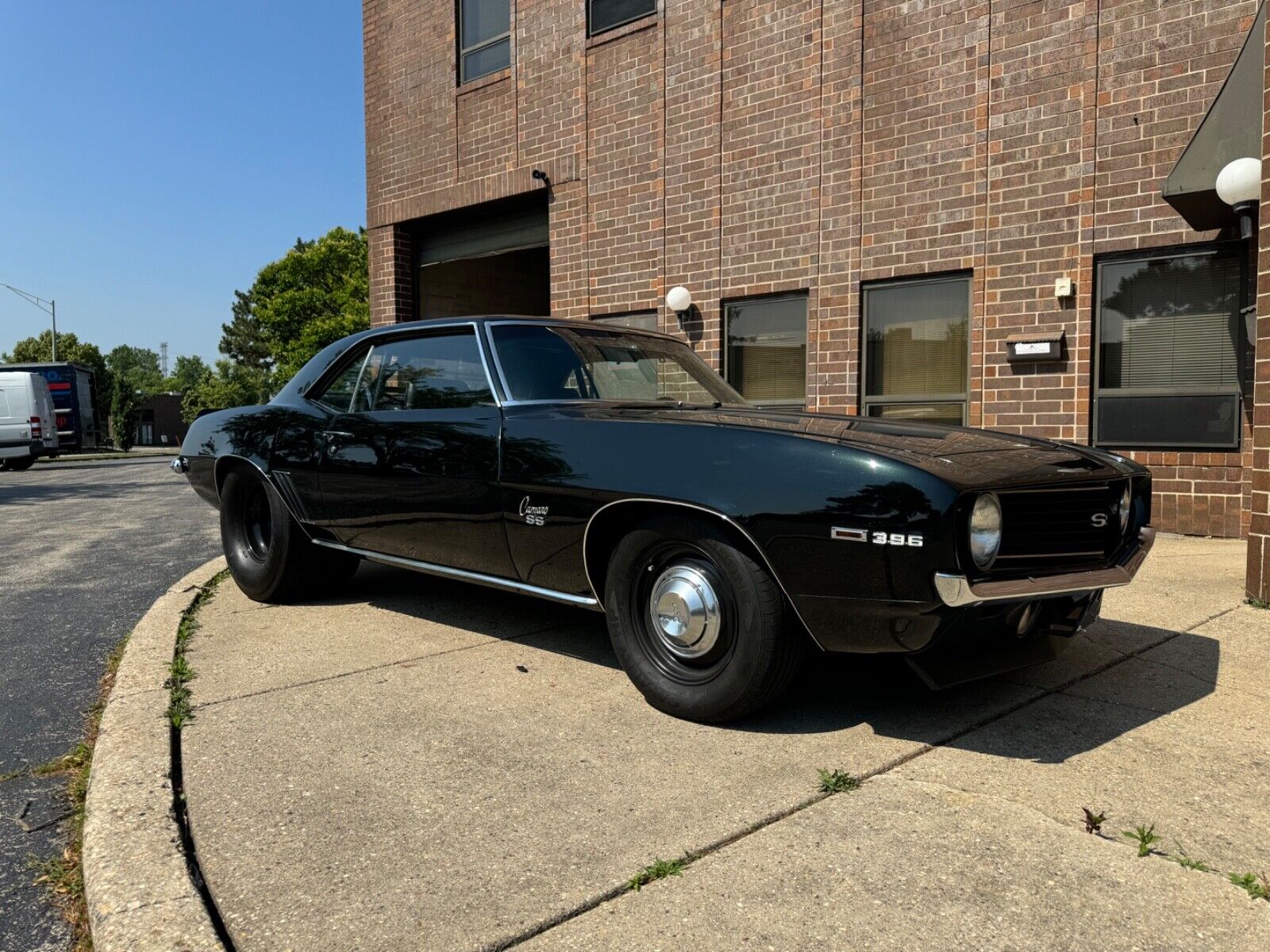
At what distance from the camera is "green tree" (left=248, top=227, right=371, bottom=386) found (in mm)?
52906

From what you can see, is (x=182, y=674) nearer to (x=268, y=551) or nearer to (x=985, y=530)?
(x=268, y=551)

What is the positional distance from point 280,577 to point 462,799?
2.76m

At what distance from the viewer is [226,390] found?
7194cm

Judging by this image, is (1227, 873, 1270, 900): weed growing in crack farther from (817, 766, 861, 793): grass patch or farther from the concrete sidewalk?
(817, 766, 861, 793): grass patch

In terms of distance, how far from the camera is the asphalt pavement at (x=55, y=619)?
7.91 feet

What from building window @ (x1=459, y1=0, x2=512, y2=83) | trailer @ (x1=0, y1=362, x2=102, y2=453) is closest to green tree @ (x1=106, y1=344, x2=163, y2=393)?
trailer @ (x1=0, y1=362, x2=102, y2=453)

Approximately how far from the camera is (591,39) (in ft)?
35.9

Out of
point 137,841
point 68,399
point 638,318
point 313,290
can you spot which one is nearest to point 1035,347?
point 638,318

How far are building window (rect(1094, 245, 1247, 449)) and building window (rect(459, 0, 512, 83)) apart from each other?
26.1 feet

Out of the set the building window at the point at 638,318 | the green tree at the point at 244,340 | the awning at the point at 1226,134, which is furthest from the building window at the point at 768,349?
the green tree at the point at 244,340

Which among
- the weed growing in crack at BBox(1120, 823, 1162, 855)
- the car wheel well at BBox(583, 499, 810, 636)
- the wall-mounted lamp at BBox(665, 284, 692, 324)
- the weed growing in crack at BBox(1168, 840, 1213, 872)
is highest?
the wall-mounted lamp at BBox(665, 284, 692, 324)

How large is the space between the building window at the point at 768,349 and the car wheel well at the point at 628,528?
6067 mm

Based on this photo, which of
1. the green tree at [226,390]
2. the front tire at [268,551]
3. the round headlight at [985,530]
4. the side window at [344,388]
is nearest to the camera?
the round headlight at [985,530]

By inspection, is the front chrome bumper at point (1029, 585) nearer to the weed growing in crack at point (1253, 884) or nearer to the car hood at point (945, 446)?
the car hood at point (945, 446)
